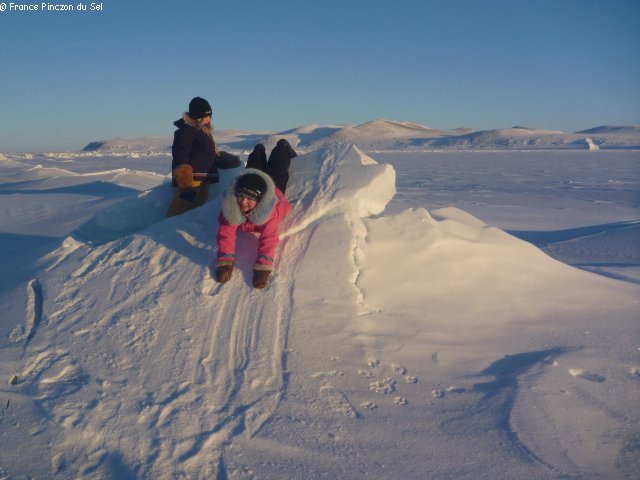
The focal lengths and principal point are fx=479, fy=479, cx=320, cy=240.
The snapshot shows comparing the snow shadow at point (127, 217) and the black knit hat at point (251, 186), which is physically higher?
the black knit hat at point (251, 186)

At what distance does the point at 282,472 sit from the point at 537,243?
5467mm

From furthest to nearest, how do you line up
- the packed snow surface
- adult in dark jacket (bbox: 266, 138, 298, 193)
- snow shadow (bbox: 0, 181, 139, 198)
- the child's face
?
snow shadow (bbox: 0, 181, 139, 198), adult in dark jacket (bbox: 266, 138, 298, 193), the child's face, the packed snow surface

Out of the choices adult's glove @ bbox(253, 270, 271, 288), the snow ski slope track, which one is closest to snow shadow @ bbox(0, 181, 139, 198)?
the snow ski slope track

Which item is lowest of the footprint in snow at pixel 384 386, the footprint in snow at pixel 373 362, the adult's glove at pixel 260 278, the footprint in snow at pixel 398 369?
the footprint in snow at pixel 384 386

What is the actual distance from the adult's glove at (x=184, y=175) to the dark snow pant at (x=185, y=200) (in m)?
0.05

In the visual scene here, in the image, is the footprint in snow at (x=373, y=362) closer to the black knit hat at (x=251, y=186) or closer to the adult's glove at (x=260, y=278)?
the adult's glove at (x=260, y=278)

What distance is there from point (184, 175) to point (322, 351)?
6.86ft

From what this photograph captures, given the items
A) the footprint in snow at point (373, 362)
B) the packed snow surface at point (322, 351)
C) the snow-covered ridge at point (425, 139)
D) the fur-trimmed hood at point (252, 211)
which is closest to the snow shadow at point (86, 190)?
the packed snow surface at point (322, 351)

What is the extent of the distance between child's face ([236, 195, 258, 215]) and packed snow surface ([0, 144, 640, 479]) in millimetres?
296

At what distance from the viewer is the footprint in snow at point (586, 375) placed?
2314mm

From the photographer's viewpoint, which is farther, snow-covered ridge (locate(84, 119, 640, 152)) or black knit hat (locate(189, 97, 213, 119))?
snow-covered ridge (locate(84, 119, 640, 152))

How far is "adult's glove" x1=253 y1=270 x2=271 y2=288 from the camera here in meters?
2.84

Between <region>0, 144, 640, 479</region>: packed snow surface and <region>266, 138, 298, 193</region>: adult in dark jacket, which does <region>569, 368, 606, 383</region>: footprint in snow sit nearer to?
<region>0, 144, 640, 479</region>: packed snow surface

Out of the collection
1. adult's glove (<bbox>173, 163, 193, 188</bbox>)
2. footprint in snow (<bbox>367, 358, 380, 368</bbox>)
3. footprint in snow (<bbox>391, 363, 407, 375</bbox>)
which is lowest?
footprint in snow (<bbox>391, 363, 407, 375</bbox>)
